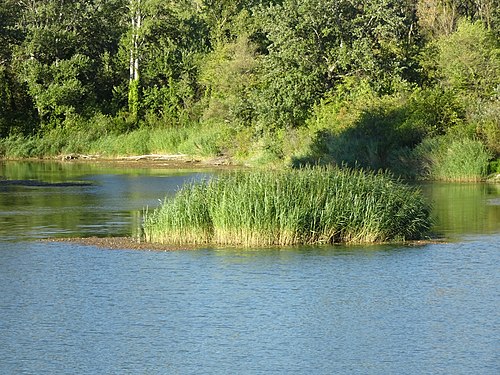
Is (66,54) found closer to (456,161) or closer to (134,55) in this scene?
(134,55)

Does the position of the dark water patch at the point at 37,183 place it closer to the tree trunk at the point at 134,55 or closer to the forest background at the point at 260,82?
the forest background at the point at 260,82

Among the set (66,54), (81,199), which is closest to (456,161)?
(81,199)

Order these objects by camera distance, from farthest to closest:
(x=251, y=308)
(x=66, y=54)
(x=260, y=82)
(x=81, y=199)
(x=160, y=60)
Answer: (x=160, y=60) < (x=66, y=54) < (x=260, y=82) < (x=81, y=199) < (x=251, y=308)

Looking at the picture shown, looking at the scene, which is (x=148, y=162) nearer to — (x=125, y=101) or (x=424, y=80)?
(x=125, y=101)

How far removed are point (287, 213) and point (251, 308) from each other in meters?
6.36

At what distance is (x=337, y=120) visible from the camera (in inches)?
1871

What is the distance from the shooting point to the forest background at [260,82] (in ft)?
151

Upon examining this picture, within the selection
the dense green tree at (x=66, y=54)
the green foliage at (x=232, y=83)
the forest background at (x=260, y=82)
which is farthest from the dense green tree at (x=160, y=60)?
the green foliage at (x=232, y=83)

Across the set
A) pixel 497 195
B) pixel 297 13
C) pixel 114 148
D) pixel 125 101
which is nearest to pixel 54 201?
pixel 497 195

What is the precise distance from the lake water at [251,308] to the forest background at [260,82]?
60.3 feet

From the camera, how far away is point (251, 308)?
17828 mm

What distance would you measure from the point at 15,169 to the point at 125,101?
14982 millimetres

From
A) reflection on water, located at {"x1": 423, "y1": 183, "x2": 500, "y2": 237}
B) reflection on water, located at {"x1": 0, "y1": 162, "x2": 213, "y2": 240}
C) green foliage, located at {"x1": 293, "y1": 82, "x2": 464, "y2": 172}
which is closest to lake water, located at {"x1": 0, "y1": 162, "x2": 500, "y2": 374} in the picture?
reflection on water, located at {"x1": 423, "y1": 183, "x2": 500, "y2": 237}

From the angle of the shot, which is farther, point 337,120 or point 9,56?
point 9,56
